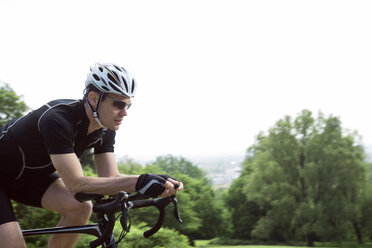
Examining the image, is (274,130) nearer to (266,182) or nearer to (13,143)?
(266,182)

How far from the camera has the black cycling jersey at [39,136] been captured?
2637 mm

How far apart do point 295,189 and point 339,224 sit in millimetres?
5781

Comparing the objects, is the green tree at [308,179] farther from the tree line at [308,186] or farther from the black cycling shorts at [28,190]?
the black cycling shorts at [28,190]

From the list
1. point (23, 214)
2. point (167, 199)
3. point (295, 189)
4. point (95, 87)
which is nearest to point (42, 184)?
point (95, 87)

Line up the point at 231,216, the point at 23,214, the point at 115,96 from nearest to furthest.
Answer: the point at 115,96 → the point at 23,214 → the point at 231,216

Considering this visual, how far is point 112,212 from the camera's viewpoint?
237 centimetres

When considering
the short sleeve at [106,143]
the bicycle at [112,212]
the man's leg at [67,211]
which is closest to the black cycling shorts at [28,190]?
the man's leg at [67,211]

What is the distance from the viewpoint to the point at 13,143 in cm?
290

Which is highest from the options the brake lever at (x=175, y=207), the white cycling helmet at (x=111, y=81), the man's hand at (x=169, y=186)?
the white cycling helmet at (x=111, y=81)

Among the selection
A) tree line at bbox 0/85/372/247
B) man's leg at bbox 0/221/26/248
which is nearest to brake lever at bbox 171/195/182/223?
man's leg at bbox 0/221/26/248

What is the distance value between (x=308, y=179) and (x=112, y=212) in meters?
43.2

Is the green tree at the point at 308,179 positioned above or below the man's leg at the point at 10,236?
below

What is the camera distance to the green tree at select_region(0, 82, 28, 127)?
9.88 meters

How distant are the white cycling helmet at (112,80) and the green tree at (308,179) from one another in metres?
41.1
